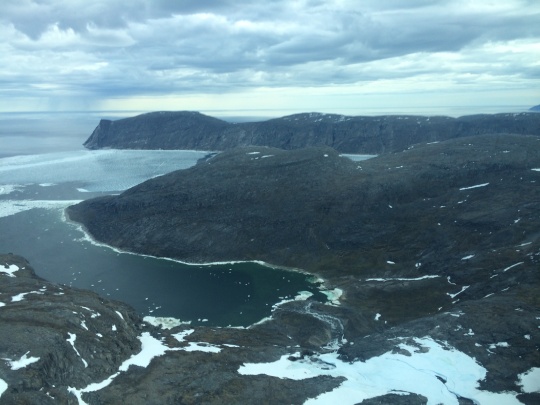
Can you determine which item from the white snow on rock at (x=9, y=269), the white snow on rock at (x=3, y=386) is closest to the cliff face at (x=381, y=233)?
the white snow on rock at (x=9, y=269)

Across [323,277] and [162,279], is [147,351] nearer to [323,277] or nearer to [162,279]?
[162,279]

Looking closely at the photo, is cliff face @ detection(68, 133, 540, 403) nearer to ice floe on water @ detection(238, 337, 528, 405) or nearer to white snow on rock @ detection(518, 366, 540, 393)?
white snow on rock @ detection(518, 366, 540, 393)

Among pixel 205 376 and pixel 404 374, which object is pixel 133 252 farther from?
pixel 404 374

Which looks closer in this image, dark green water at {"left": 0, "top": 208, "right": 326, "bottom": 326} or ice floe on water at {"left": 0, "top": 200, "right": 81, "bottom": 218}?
dark green water at {"left": 0, "top": 208, "right": 326, "bottom": 326}

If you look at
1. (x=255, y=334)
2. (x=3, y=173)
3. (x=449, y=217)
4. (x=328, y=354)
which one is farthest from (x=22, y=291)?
(x=3, y=173)

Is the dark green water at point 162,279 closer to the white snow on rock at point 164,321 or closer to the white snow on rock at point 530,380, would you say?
the white snow on rock at point 164,321

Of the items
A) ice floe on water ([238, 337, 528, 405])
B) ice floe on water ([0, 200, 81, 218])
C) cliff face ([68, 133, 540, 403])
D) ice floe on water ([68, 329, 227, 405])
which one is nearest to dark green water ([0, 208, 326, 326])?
cliff face ([68, 133, 540, 403])
